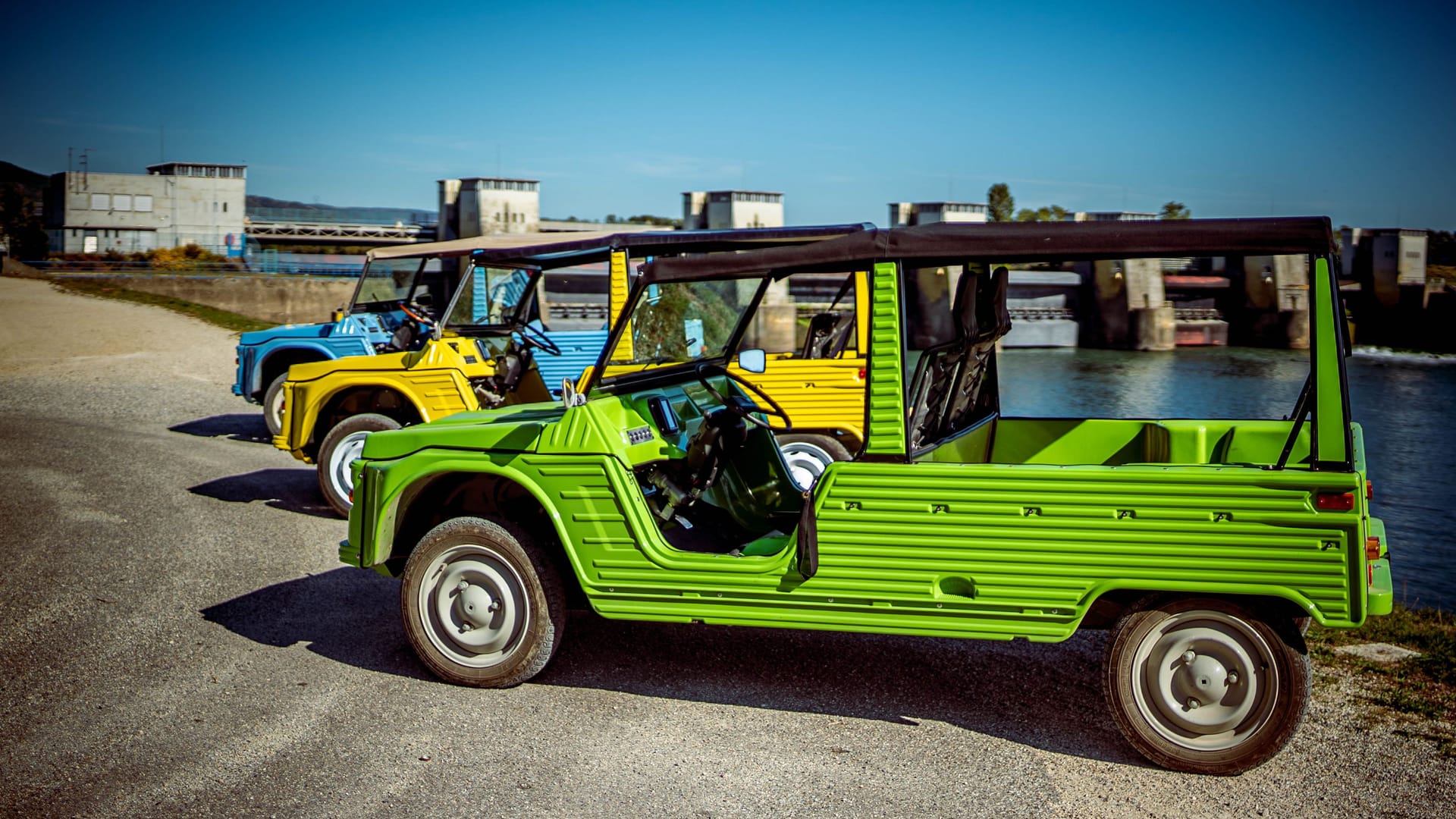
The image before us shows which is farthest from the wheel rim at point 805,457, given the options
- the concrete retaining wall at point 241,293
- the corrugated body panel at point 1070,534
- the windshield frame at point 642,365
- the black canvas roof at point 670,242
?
the concrete retaining wall at point 241,293

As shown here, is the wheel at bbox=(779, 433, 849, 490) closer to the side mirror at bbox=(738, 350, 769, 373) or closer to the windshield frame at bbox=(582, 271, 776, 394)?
the windshield frame at bbox=(582, 271, 776, 394)

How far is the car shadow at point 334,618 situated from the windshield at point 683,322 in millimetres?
1886

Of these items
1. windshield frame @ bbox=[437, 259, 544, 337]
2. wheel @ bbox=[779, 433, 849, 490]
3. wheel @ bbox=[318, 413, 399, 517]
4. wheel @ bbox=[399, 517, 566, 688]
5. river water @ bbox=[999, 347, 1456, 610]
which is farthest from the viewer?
river water @ bbox=[999, 347, 1456, 610]

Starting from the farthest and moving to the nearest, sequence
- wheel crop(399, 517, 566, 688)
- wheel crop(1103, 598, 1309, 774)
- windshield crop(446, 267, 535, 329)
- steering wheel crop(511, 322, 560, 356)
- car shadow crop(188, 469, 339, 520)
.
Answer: steering wheel crop(511, 322, 560, 356) → windshield crop(446, 267, 535, 329) → car shadow crop(188, 469, 339, 520) → wheel crop(399, 517, 566, 688) → wheel crop(1103, 598, 1309, 774)

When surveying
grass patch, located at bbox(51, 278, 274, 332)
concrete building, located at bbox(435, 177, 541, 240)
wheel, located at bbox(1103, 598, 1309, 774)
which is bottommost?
wheel, located at bbox(1103, 598, 1309, 774)

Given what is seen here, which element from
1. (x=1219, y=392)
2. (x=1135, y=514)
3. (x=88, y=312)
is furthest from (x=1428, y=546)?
(x=88, y=312)

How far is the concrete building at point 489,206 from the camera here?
57.1 metres

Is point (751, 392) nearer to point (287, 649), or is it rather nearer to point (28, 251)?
point (287, 649)

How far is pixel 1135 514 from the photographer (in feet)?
14.8

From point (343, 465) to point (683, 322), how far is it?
424 cm

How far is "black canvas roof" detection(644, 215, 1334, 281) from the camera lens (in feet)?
14.4

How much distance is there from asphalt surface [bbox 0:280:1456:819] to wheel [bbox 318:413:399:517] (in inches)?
54.5

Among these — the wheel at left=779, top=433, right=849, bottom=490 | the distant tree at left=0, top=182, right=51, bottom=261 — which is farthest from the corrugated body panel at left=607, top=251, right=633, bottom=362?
the distant tree at left=0, top=182, right=51, bottom=261

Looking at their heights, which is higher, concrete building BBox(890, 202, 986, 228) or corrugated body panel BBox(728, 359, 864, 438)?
concrete building BBox(890, 202, 986, 228)
